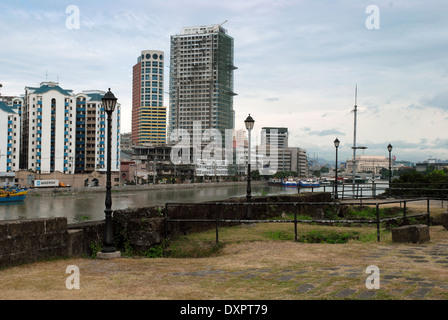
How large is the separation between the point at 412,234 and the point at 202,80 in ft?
587

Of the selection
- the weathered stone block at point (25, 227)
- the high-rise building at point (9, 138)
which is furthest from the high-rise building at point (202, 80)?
the weathered stone block at point (25, 227)

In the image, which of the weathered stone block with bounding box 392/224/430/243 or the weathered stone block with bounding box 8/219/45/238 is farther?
the weathered stone block with bounding box 392/224/430/243

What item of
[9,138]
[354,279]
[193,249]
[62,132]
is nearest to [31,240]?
[193,249]

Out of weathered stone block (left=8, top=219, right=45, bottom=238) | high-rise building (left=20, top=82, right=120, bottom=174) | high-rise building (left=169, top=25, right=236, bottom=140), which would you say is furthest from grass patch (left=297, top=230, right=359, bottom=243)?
high-rise building (left=169, top=25, right=236, bottom=140)

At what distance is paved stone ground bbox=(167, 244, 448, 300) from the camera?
4.96 metres

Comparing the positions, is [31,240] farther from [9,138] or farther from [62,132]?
[62,132]

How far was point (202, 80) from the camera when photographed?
603 ft

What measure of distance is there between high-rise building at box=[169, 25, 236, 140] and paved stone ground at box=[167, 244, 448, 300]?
172999mm

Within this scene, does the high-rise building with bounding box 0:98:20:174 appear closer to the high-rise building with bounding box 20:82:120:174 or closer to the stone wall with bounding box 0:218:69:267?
the high-rise building with bounding box 20:82:120:174

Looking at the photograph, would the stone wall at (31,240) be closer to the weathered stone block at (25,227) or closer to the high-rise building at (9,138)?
the weathered stone block at (25,227)

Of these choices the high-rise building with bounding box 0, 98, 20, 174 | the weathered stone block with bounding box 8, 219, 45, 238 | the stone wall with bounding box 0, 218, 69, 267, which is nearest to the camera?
the stone wall with bounding box 0, 218, 69, 267

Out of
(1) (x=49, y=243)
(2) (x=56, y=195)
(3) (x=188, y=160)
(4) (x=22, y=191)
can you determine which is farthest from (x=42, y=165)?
(1) (x=49, y=243)

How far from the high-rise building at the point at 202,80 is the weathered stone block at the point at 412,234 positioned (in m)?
171

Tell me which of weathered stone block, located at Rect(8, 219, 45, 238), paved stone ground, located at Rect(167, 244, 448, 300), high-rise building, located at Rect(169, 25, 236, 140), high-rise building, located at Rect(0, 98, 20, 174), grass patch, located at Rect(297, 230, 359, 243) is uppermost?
high-rise building, located at Rect(169, 25, 236, 140)
